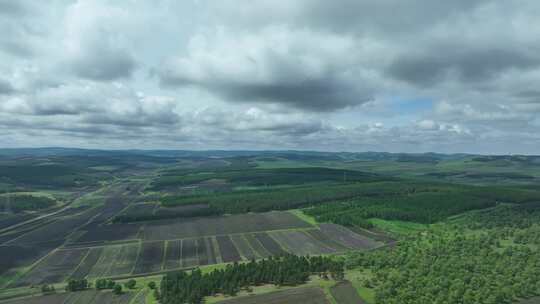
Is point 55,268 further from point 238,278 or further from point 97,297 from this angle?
point 238,278

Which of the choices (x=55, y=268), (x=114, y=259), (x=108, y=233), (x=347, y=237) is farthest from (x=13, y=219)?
(x=347, y=237)

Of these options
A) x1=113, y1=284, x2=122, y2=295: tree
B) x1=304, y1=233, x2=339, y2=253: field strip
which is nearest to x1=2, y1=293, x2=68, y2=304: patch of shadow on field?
x1=113, y1=284, x2=122, y2=295: tree

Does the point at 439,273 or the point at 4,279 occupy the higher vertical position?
the point at 439,273

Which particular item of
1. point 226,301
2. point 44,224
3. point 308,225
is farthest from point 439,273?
point 44,224

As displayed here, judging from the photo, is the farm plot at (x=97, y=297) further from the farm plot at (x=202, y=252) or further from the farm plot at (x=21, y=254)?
the farm plot at (x=21, y=254)

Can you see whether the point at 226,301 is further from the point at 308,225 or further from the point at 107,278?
the point at 308,225

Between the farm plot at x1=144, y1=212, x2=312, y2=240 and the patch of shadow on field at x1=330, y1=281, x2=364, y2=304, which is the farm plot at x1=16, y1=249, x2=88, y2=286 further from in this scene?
the patch of shadow on field at x1=330, y1=281, x2=364, y2=304
